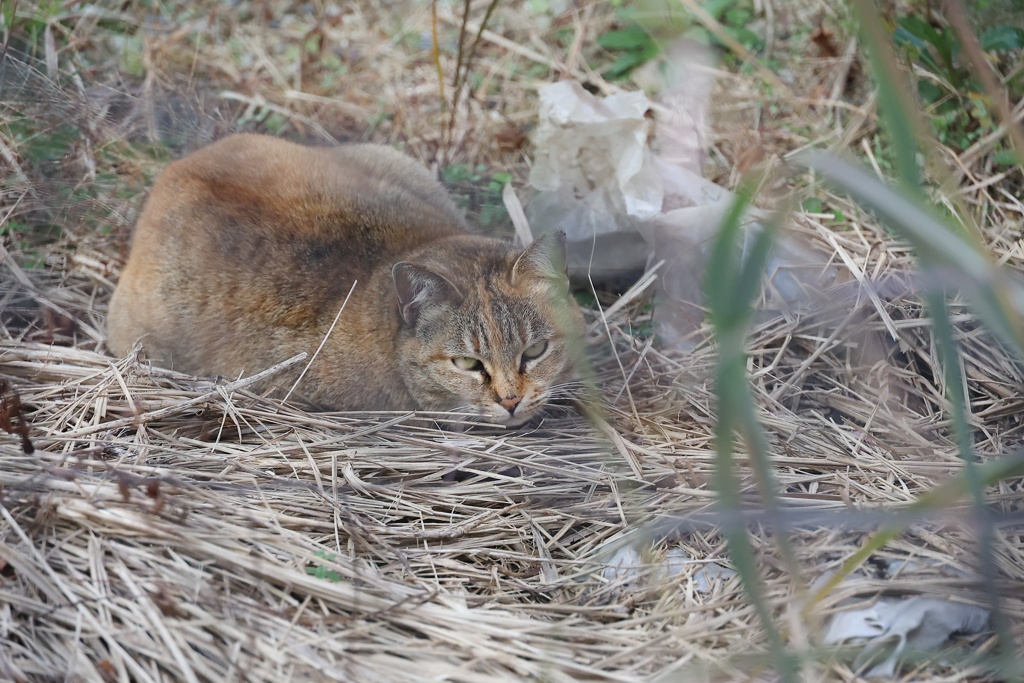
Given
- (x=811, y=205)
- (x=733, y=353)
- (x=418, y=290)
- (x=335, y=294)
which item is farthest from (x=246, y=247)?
(x=811, y=205)

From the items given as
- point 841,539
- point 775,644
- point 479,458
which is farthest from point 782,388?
point 775,644

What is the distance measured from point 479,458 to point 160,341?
1.57 metres

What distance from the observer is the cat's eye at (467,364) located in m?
3.34

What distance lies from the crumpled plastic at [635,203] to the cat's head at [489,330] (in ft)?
2.05

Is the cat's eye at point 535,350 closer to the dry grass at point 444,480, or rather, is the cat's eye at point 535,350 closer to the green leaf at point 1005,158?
the dry grass at point 444,480

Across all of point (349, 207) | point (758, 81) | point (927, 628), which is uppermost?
point (758, 81)

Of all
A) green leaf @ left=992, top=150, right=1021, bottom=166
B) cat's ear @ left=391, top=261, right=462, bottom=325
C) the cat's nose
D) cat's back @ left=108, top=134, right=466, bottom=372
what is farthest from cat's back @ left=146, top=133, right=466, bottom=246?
green leaf @ left=992, top=150, right=1021, bottom=166

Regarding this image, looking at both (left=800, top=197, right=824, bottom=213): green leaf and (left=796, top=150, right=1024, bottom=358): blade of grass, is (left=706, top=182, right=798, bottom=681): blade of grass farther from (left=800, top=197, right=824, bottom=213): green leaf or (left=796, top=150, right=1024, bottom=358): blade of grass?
(left=800, top=197, right=824, bottom=213): green leaf

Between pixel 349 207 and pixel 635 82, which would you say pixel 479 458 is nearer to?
pixel 349 207

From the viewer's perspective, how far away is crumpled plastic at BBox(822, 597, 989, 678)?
2215 mm

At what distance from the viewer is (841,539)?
2541 millimetres

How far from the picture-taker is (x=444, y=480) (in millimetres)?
3119

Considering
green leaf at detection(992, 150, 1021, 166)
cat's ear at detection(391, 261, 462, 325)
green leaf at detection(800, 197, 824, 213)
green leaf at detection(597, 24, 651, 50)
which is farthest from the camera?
green leaf at detection(597, 24, 651, 50)

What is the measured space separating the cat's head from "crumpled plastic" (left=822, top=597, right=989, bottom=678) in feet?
4.55
